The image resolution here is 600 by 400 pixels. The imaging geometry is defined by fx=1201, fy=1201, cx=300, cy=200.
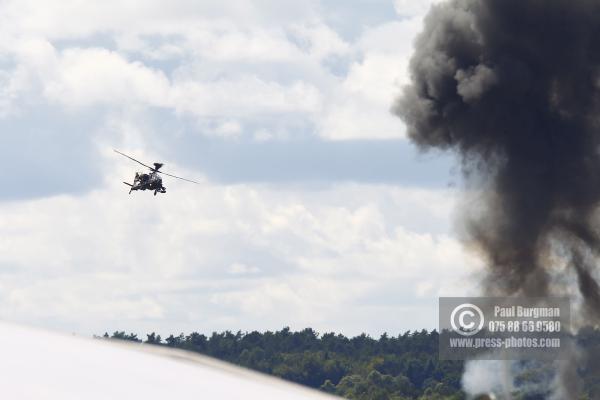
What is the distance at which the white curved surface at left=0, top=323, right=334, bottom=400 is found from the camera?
955 centimetres

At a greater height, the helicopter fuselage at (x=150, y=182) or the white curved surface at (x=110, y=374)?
the helicopter fuselage at (x=150, y=182)

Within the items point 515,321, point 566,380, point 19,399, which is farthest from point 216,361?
point 566,380

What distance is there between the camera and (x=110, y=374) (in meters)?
9.96

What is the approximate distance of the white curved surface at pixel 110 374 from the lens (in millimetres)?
9547

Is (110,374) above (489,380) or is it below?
below

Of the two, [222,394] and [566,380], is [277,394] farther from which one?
[566,380]

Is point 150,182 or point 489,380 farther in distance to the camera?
point 489,380

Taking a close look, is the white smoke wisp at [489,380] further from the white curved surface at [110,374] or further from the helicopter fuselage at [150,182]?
the white curved surface at [110,374]

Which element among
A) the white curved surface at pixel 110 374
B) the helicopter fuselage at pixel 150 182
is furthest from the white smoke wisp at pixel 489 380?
the white curved surface at pixel 110 374

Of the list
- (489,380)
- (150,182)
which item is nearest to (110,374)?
(150,182)

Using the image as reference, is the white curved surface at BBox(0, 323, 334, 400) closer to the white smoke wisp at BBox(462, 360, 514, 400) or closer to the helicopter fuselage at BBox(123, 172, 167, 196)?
the helicopter fuselage at BBox(123, 172, 167, 196)

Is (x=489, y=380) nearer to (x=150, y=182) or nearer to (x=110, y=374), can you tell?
(x=150, y=182)

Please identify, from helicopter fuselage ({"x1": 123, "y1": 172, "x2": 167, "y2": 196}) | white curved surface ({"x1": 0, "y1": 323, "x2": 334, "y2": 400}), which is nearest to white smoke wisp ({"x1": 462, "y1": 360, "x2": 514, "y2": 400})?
helicopter fuselage ({"x1": 123, "y1": 172, "x2": 167, "y2": 196})

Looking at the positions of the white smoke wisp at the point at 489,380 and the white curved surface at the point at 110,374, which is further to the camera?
the white smoke wisp at the point at 489,380
